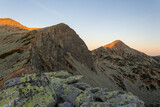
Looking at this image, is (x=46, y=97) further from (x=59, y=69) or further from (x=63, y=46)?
(x=63, y=46)

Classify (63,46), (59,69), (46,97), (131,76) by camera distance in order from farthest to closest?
(131,76)
(63,46)
(59,69)
(46,97)

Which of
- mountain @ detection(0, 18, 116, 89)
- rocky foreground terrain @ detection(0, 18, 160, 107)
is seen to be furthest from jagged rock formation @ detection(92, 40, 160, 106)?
mountain @ detection(0, 18, 116, 89)

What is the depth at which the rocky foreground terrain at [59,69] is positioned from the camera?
29.6 ft

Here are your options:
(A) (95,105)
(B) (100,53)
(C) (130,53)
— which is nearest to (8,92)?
(A) (95,105)

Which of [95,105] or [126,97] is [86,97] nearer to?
[95,105]

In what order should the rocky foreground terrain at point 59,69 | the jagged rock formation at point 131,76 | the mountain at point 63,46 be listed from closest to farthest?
the rocky foreground terrain at point 59,69 < the mountain at point 63,46 < the jagged rock formation at point 131,76

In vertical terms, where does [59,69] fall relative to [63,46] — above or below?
below

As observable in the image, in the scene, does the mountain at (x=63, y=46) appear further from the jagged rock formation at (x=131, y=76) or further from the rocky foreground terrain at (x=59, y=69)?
the jagged rock formation at (x=131, y=76)

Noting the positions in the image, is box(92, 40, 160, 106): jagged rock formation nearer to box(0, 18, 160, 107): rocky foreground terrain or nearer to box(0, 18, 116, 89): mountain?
box(0, 18, 160, 107): rocky foreground terrain

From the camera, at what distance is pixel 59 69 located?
→ 129 feet

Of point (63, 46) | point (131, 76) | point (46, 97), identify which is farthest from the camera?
point (131, 76)

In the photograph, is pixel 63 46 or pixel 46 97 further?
pixel 63 46

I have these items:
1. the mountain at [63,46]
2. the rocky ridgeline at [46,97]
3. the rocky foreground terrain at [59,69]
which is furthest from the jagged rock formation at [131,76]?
the rocky ridgeline at [46,97]

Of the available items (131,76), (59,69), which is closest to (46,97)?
(59,69)
